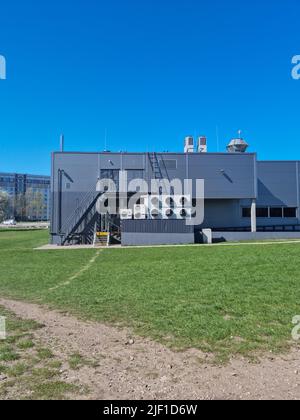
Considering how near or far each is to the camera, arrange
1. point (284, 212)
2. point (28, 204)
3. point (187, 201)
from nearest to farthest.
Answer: point (187, 201)
point (284, 212)
point (28, 204)

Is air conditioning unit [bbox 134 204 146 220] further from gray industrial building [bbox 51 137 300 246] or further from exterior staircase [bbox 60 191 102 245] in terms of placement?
exterior staircase [bbox 60 191 102 245]

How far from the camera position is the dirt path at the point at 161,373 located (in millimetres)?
3518

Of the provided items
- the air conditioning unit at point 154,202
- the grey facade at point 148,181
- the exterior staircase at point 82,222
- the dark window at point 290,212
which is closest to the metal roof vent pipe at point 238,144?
→ the grey facade at point 148,181

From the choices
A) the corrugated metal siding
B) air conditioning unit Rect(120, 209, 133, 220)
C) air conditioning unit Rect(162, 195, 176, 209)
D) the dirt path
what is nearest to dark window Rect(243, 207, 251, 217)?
air conditioning unit Rect(162, 195, 176, 209)

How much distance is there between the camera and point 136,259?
49.1ft

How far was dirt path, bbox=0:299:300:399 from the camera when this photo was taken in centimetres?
352

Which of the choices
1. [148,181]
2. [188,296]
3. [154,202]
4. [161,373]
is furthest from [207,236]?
[161,373]

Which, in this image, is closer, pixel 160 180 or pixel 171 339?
pixel 171 339

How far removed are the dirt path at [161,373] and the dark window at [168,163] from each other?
72.2 feet

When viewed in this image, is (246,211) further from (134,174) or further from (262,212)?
(134,174)

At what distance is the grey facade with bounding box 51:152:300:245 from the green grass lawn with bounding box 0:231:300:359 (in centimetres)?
1088

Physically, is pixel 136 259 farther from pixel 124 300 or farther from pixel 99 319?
pixel 99 319

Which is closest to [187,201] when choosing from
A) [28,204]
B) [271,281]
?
[271,281]

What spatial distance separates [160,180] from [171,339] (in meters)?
21.7
